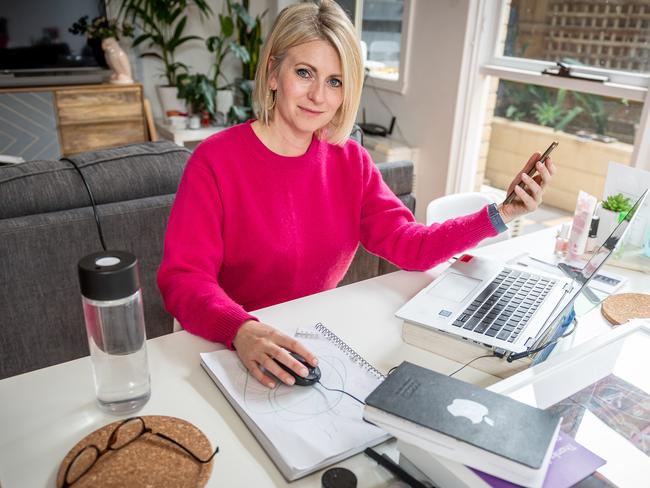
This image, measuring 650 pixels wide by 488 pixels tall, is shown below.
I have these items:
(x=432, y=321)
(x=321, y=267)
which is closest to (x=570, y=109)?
(x=321, y=267)

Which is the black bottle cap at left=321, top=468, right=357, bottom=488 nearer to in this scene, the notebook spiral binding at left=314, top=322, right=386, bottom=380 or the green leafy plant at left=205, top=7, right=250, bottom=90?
the notebook spiral binding at left=314, top=322, right=386, bottom=380

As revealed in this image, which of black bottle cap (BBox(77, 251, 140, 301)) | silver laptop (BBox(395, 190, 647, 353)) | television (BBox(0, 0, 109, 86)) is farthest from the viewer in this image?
Answer: television (BBox(0, 0, 109, 86))

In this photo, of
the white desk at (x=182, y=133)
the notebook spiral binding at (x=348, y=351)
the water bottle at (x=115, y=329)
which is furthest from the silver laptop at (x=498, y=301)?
the white desk at (x=182, y=133)

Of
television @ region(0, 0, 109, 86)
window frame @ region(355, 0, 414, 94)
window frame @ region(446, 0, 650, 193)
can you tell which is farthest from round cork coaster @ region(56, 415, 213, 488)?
television @ region(0, 0, 109, 86)

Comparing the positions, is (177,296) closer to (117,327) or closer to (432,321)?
(117,327)

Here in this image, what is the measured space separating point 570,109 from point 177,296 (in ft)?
8.24

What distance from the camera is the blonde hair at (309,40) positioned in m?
1.17

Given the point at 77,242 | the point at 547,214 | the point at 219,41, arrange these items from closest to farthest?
the point at 77,242 → the point at 547,214 → the point at 219,41

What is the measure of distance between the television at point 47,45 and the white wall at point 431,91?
6.60 ft

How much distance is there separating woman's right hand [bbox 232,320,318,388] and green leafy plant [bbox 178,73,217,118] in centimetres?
320

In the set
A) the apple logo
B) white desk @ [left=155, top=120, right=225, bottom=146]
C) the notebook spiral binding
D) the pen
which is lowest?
white desk @ [left=155, top=120, right=225, bottom=146]

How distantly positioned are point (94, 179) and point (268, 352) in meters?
0.95

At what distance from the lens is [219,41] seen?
4094 millimetres

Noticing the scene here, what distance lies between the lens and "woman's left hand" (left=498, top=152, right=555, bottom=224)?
→ 1.16 metres
